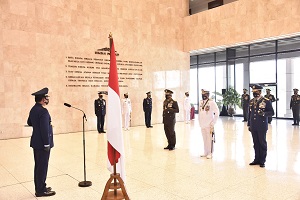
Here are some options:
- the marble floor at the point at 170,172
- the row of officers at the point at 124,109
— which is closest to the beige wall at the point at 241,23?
the row of officers at the point at 124,109

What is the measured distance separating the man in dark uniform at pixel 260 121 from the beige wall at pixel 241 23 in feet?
26.8

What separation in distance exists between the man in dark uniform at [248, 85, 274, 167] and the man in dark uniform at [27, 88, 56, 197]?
13.2 ft

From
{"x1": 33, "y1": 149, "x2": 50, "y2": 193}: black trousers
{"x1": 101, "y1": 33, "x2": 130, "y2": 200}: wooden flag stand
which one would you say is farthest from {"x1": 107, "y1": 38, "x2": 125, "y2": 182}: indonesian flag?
{"x1": 33, "y1": 149, "x2": 50, "y2": 193}: black trousers

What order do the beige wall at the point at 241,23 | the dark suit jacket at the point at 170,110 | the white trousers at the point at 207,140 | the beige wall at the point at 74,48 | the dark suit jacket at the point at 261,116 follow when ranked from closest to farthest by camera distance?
the dark suit jacket at the point at 261,116 < the white trousers at the point at 207,140 < the dark suit jacket at the point at 170,110 < the beige wall at the point at 74,48 < the beige wall at the point at 241,23

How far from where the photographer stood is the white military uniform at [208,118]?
249 inches

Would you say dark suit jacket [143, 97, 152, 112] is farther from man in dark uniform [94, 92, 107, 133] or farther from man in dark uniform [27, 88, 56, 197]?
man in dark uniform [27, 88, 56, 197]

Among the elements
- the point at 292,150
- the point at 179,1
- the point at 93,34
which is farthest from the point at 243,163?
the point at 179,1

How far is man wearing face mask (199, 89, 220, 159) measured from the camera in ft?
20.8

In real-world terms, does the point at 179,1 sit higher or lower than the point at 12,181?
higher

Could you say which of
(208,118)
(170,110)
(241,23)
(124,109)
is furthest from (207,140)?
(241,23)

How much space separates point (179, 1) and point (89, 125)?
29.8ft

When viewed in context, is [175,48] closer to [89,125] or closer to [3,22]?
[89,125]

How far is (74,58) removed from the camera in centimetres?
1174

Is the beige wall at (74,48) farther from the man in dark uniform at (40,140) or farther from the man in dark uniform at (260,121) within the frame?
the man in dark uniform at (260,121)
